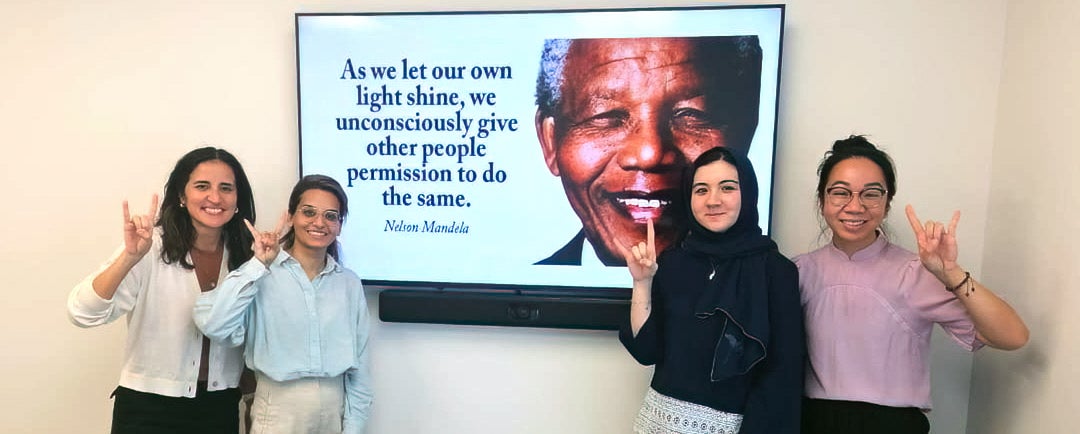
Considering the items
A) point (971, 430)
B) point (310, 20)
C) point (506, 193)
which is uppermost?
point (310, 20)

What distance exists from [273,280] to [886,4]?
2049 millimetres

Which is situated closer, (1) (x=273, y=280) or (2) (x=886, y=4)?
(1) (x=273, y=280)

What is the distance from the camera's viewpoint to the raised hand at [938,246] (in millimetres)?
1349

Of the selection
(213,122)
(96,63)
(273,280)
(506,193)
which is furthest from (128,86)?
(506,193)

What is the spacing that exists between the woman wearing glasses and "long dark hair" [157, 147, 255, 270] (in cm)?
170

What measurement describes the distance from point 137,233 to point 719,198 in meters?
1.56

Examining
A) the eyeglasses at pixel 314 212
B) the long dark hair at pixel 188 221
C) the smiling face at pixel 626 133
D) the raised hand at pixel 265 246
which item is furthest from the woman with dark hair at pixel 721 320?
the long dark hair at pixel 188 221

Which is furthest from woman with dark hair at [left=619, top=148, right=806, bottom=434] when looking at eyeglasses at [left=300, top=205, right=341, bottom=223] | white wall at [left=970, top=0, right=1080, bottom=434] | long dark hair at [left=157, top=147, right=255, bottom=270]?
long dark hair at [left=157, top=147, right=255, bottom=270]

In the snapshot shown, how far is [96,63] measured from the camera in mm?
2092

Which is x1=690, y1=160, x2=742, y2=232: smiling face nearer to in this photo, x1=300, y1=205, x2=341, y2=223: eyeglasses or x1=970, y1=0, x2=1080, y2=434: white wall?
x1=970, y1=0, x2=1080, y2=434: white wall

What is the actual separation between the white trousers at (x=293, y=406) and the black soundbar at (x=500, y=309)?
371 millimetres

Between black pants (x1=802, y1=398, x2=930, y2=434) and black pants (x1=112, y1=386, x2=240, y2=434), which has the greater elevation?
black pants (x1=802, y1=398, x2=930, y2=434)

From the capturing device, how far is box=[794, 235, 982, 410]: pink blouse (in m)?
1.47

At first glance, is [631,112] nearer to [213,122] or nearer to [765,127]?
[765,127]
